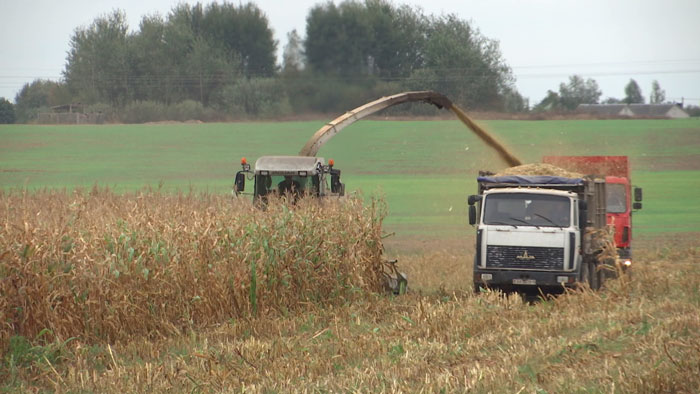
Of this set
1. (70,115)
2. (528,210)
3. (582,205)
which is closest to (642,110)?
(70,115)

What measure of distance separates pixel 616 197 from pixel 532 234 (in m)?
5.23

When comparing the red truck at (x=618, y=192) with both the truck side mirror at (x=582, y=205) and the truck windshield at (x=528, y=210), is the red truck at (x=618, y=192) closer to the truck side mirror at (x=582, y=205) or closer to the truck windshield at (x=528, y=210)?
the truck side mirror at (x=582, y=205)

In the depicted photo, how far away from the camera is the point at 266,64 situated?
88.5 ft

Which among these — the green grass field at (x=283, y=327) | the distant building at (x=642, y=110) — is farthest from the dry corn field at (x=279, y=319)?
the distant building at (x=642, y=110)

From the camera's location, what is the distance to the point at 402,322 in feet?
39.7

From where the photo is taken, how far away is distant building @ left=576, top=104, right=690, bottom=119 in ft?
220

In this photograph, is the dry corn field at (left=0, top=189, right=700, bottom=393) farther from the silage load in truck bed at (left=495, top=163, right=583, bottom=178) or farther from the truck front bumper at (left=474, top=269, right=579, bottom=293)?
the silage load in truck bed at (left=495, top=163, right=583, bottom=178)

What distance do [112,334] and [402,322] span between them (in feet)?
12.3

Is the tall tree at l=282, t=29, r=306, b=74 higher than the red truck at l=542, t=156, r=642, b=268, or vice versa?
the tall tree at l=282, t=29, r=306, b=74

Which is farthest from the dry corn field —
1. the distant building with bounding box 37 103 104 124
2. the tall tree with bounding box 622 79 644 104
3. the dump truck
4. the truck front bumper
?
the tall tree with bounding box 622 79 644 104

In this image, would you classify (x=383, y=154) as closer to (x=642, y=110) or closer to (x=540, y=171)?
(x=642, y=110)

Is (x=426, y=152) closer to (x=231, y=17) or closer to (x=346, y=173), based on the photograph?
(x=346, y=173)

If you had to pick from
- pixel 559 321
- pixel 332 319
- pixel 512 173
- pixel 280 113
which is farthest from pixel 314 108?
pixel 559 321

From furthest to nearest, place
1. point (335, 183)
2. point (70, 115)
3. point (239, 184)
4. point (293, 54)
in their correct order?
point (70, 115), point (293, 54), point (335, 183), point (239, 184)
